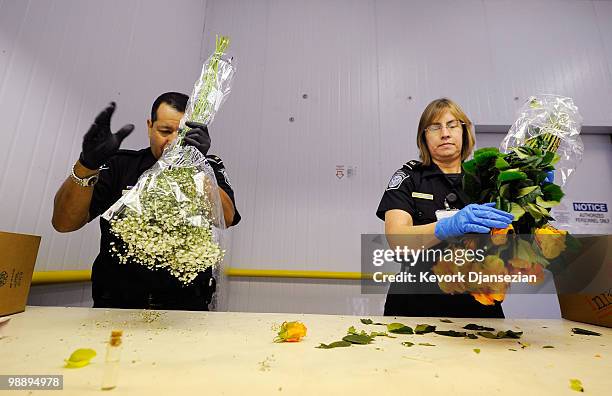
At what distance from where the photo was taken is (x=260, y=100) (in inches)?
105

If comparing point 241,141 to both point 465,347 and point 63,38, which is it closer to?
point 63,38

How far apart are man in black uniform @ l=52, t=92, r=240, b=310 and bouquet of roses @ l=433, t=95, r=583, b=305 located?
2.33 ft

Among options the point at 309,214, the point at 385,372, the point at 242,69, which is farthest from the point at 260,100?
the point at 385,372

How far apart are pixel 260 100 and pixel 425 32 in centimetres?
159

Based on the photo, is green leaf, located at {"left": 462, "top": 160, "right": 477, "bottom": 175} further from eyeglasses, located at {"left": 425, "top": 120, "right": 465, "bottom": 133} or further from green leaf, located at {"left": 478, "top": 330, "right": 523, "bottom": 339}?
eyeglasses, located at {"left": 425, "top": 120, "right": 465, "bottom": 133}

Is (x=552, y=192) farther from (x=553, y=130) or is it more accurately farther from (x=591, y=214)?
(x=591, y=214)

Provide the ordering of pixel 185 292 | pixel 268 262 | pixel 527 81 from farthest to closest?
pixel 527 81, pixel 268 262, pixel 185 292

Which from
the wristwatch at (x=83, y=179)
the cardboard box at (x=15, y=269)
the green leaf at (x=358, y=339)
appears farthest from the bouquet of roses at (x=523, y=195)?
the cardboard box at (x=15, y=269)

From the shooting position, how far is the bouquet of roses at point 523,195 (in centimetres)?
64

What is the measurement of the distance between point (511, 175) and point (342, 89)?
2211 millimetres

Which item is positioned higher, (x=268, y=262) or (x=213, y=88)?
(x=213, y=88)

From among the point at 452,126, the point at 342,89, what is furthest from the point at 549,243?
the point at 342,89

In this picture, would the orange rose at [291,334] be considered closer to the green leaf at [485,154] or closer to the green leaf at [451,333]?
the green leaf at [451,333]

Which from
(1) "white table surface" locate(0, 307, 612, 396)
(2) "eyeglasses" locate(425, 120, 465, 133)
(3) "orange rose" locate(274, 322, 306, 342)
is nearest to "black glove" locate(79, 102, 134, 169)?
(1) "white table surface" locate(0, 307, 612, 396)
